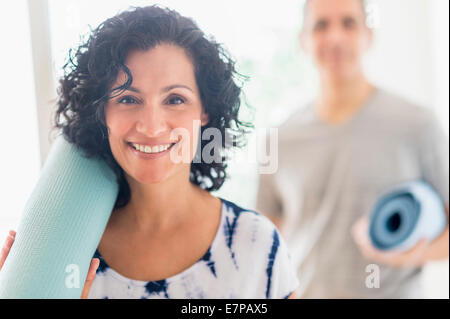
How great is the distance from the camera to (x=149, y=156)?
46 centimetres

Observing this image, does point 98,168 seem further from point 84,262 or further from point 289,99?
point 289,99

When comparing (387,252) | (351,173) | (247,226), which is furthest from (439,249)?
(247,226)

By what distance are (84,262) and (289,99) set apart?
37 centimetres

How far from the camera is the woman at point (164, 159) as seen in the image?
44cm

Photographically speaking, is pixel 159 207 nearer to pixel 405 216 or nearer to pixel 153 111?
pixel 153 111

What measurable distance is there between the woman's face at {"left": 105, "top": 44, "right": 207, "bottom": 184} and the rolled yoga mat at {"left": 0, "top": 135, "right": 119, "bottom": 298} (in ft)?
0.14

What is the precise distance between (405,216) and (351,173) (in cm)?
10

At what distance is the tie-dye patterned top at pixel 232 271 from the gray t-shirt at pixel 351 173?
9cm

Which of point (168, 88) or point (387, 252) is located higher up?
point (168, 88)

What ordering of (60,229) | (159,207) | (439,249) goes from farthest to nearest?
(439,249) < (159,207) < (60,229)

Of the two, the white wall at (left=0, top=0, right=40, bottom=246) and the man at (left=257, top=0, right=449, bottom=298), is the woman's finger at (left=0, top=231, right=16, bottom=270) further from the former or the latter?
the man at (left=257, top=0, right=449, bottom=298)

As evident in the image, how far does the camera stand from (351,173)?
612mm

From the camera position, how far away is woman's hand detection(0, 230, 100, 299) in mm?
449

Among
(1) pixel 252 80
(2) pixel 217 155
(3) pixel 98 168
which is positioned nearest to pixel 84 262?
(3) pixel 98 168
